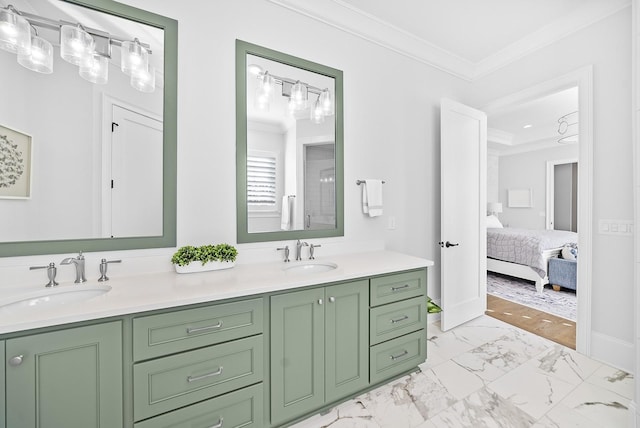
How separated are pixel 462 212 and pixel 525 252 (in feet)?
6.86

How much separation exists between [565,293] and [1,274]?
545cm

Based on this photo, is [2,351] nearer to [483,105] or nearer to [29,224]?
[29,224]

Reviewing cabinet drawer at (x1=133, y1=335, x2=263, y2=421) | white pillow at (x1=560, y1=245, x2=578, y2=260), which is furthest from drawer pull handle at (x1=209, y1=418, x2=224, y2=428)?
white pillow at (x1=560, y1=245, x2=578, y2=260)

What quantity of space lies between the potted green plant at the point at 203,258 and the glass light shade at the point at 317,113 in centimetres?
118

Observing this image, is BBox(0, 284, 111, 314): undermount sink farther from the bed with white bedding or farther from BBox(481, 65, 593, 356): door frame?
the bed with white bedding

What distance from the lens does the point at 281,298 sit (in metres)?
1.37

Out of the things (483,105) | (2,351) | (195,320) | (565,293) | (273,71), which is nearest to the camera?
(2,351)

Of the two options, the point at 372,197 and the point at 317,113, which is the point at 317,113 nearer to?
the point at 317,113

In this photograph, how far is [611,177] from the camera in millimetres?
2039

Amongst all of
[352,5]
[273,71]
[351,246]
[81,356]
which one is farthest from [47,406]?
[352,5]

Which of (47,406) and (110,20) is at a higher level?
(110,20)

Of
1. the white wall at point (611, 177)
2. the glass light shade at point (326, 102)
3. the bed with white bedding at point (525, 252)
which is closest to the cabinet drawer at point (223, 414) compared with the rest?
the glass light shade at point (326, 102)

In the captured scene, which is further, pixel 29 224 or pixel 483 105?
pixel 483 105

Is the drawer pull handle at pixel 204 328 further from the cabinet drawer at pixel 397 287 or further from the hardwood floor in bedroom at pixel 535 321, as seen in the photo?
the hardwood floor in bedroom at pixel 535 321
